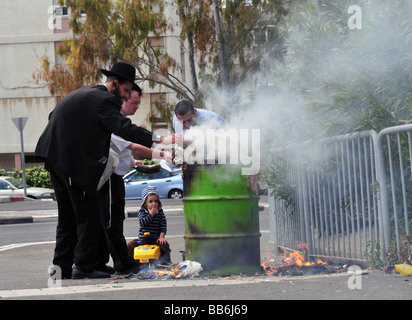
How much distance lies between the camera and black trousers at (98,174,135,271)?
7.05 m

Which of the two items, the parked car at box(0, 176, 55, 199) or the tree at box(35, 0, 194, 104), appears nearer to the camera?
the tree at box(35, 0, 194, 104)

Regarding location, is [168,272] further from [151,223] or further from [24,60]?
[24,60]

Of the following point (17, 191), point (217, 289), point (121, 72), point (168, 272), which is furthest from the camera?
point (17, 191)

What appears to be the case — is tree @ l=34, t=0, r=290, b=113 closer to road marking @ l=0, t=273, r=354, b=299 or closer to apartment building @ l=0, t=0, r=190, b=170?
road marking @ l=0, t=273, r=354, b=299

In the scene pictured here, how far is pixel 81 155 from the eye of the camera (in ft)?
20.6

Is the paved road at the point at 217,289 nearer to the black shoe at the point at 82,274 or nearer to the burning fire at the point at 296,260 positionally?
the black shoe at the point at 82,274

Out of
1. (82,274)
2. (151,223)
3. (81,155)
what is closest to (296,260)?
(151,223)

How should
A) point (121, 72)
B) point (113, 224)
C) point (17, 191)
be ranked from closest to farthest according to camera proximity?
1. point (121, 72)
2. point (113, 224)
3. point (17, 191)

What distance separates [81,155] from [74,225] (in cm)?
65

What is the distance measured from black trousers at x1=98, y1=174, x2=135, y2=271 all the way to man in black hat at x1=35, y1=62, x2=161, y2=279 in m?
0.55

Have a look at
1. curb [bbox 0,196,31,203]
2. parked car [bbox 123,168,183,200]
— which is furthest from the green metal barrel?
curb [bbox 0,196,31,203]

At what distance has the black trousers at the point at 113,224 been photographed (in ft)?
23.1

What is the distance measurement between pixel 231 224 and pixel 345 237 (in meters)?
1.03

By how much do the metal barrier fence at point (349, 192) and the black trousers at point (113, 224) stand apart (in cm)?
158
